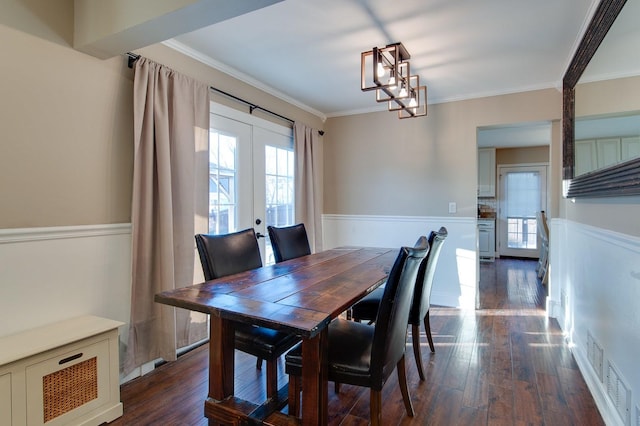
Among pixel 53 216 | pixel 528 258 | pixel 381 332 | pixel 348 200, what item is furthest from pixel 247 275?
pixel 528 258

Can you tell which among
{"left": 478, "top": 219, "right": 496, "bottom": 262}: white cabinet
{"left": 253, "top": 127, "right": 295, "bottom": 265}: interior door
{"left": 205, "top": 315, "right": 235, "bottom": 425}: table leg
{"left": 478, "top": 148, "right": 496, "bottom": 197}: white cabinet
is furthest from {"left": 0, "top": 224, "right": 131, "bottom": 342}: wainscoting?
{"left": 478, "top": 148, "right": 496, "bottom": 197}: white cabinet

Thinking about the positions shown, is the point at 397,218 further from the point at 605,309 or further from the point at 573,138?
the point at 605,309

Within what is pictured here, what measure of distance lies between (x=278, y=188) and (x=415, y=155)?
67.2 inches

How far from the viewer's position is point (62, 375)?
5.31 feet

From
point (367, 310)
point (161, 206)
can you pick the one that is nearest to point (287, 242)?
point (367, 310)

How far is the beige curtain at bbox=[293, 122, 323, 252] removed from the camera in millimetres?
3992

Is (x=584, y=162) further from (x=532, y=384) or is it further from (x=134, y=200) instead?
(x=134, y=200)

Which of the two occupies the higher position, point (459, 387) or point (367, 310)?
point (367, 310)

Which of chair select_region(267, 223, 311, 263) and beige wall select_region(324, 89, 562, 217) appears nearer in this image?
chair select_region(267, 223, 311, 263)

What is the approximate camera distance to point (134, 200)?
2.19 meters

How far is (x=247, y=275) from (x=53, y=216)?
3.76ft

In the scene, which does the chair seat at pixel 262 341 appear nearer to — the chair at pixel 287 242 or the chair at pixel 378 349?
the chair at pixel 378 349

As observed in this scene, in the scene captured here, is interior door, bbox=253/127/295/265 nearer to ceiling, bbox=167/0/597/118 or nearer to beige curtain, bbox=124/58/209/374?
ceiling, bbox=167/0/597/118

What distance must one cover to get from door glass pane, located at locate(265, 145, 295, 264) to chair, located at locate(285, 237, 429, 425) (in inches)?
83.0
